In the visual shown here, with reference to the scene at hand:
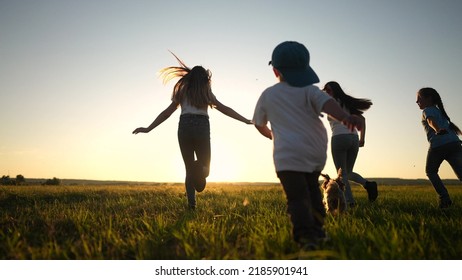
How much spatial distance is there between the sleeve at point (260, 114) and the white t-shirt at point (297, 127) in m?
0.06

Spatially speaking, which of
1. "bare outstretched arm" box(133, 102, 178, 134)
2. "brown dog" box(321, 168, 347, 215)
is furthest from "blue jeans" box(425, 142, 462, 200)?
"bare outstretched arm" box(133, 102, 178, 134)

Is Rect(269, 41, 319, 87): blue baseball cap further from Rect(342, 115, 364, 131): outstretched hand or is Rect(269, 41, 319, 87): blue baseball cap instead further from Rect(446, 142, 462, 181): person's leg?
Rect(446, 142, 462, 181): person's leg

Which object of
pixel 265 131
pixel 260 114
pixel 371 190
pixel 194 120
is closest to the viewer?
pixel 260 114

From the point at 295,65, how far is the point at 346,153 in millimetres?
3943

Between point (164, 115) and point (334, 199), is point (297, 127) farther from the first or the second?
point (164, 115)

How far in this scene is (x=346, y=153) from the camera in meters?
6.58

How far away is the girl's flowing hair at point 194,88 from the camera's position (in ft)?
20.1

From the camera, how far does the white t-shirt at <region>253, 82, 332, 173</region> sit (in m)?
2.91

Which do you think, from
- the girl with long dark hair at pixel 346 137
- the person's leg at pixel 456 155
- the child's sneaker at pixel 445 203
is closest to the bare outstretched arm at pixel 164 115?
the girl with long dark hair at pixel 346 137

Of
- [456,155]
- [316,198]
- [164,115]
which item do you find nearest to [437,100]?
[456,155]

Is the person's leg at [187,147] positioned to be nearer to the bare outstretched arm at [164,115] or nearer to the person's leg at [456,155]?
the bare outstretched arm at [164,115]

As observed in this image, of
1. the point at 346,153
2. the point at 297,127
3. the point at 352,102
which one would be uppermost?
the point at 352,102
